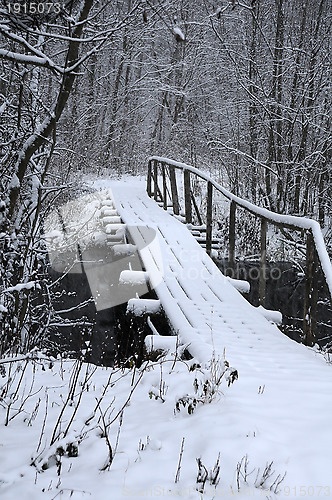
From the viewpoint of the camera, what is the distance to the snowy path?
2115 mm

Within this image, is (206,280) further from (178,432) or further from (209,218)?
(178,432)

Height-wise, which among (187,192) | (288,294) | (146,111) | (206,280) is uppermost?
(146,111)

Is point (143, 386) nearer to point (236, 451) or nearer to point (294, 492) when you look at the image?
point (236, 451)

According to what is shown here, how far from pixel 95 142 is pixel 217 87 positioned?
18.0 ft

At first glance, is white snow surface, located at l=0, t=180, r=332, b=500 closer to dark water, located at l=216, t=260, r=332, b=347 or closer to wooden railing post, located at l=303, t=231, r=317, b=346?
wooden railing post, located at l=303, t=231, r=317, b=346

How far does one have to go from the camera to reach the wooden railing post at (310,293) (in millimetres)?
4027

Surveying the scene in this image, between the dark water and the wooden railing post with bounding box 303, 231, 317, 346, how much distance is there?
9.86 feet

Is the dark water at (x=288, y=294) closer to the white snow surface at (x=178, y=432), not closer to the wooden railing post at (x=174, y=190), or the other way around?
the wooden railing post at (x=174, y=190)

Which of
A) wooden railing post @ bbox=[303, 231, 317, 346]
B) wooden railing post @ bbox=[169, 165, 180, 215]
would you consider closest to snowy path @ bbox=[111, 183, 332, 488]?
wooden railing post @ bbox=[303, 231, 317, 346]

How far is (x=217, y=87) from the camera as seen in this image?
17672 mm

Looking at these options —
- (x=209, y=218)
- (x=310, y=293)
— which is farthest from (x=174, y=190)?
(x=310, y=293)

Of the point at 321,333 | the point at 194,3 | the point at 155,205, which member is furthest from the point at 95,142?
the point at 321,333

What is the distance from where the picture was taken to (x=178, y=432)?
2311 mm

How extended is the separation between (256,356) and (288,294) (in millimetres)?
5817
